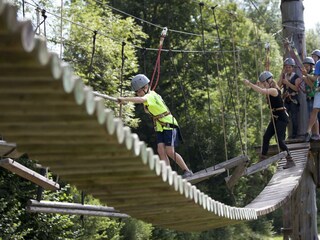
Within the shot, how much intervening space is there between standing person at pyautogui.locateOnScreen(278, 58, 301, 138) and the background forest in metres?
2.65

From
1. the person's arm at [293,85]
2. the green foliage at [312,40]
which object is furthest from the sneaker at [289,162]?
the green foliage at [312,40]

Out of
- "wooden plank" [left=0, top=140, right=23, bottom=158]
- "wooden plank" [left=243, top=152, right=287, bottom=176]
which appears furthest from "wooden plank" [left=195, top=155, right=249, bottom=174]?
"wooden plank" [left=0, top=140, right=23, bottom=158]

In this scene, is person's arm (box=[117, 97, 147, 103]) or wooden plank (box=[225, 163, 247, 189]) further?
wooden plank (box=[225, 163, 247, 189])

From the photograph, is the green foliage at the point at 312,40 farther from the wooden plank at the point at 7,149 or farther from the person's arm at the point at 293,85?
the wooden plank at the point at 7,149

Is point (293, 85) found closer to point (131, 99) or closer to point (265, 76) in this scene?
point (265, 76)

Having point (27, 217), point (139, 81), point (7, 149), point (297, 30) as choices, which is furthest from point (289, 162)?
point (27, 217)

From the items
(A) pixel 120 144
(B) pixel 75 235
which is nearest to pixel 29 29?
(A) pixel 120 144

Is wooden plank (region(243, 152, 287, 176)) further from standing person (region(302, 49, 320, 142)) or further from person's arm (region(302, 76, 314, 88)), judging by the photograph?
person's arm (region(302, 76, 314, 88))

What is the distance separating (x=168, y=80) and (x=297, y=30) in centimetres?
1186

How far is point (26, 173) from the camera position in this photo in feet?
19.2

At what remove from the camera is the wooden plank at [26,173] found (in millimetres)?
5569

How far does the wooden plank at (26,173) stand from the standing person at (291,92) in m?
3.83

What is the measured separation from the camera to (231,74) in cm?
2391

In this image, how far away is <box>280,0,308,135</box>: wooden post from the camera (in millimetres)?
9125
